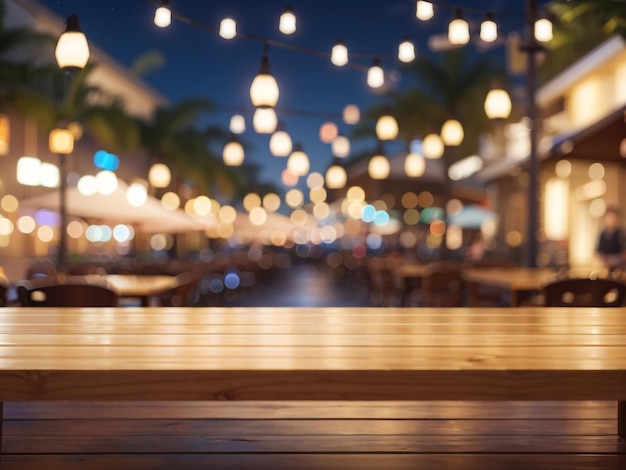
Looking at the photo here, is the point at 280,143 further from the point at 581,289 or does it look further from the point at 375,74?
the point at 581,289

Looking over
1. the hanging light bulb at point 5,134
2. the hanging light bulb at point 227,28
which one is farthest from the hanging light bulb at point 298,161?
the hanging light bulb at point 5,134

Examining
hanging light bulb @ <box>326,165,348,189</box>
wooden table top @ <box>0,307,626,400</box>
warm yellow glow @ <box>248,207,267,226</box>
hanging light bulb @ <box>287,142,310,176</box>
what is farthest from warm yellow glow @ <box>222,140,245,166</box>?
warm yellow glow @ <box>248,207,267,226</box>

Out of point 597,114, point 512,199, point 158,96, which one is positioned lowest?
point 512,199

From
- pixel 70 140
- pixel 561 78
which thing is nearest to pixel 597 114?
pixel 561 78

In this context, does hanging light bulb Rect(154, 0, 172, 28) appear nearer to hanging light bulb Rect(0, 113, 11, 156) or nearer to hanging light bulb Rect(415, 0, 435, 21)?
hanging light bulb Rect(415, 0, 435, 21)

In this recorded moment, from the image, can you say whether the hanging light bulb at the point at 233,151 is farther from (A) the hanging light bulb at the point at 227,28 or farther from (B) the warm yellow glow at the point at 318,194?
(B) the warm yellow glow at the point at 318,194

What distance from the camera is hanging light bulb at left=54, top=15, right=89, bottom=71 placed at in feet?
20.5

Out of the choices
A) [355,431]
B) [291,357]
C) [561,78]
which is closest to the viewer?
[291,357]

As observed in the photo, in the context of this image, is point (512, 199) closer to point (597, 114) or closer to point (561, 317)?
point (597, 114)

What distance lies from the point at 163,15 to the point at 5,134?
57.6 feet

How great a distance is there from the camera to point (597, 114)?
23578mm

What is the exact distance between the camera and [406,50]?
36.9 ft

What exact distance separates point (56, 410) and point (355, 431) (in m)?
1.28

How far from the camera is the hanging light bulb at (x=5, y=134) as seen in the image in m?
23.9
